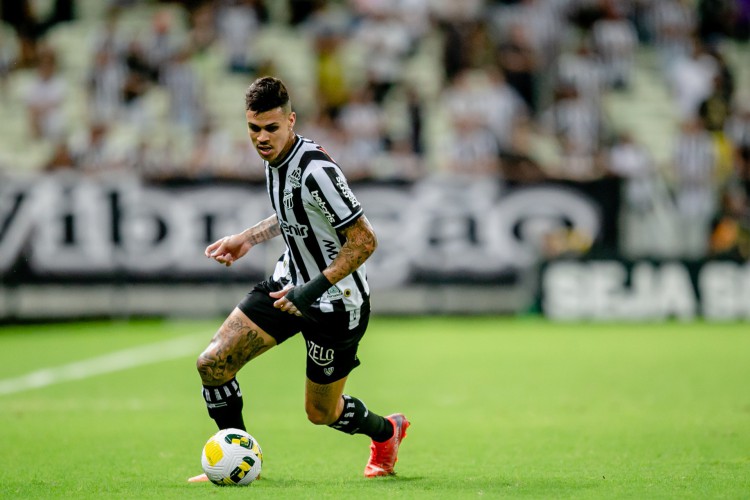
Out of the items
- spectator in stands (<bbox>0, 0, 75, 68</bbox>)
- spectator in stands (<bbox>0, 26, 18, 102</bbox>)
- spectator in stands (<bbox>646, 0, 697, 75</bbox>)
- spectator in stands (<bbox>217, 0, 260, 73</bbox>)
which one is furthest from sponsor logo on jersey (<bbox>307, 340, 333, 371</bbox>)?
spectator in stands (<bbox>646, 0, 697, 75</bbox>)

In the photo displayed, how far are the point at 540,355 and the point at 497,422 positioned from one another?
488 centimetres

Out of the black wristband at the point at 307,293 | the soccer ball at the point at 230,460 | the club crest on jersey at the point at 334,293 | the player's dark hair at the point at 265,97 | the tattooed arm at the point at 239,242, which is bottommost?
the soccer ball at the point at 230,460

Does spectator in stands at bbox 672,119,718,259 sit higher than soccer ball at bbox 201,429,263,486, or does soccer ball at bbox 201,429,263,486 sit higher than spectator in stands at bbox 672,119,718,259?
soccer ball at bbox 201,429,263,486

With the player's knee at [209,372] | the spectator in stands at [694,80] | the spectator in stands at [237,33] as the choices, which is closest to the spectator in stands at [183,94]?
the spectator in stands at [237,33]

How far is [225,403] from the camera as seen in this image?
6816mm

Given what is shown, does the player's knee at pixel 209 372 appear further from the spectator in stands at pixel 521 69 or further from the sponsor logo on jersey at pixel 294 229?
the spectator in stands at pixel 521 69

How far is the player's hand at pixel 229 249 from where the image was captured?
7055 millimetres

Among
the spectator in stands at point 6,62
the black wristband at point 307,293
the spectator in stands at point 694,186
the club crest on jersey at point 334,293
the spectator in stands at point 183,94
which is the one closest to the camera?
the black wristband at point 307,293

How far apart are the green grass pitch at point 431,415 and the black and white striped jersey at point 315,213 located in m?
1.09

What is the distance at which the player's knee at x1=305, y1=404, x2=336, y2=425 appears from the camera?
6.86 m

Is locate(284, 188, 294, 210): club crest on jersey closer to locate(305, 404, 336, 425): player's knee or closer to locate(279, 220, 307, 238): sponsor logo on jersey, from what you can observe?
locate(279, 220, 307, 238): sponsor logo on jersey

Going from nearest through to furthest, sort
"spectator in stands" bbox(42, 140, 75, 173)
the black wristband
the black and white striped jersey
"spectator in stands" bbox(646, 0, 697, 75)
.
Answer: the black wristband < the black and white striped jersey < "spectator in stands" bbox(42, 140, 75, 173) < "spectator in stands" bbox(646, 0, 697, 75)

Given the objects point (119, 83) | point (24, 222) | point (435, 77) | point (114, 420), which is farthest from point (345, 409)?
point (435, 77)

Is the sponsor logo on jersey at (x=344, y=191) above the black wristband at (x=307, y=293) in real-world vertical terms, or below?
above
